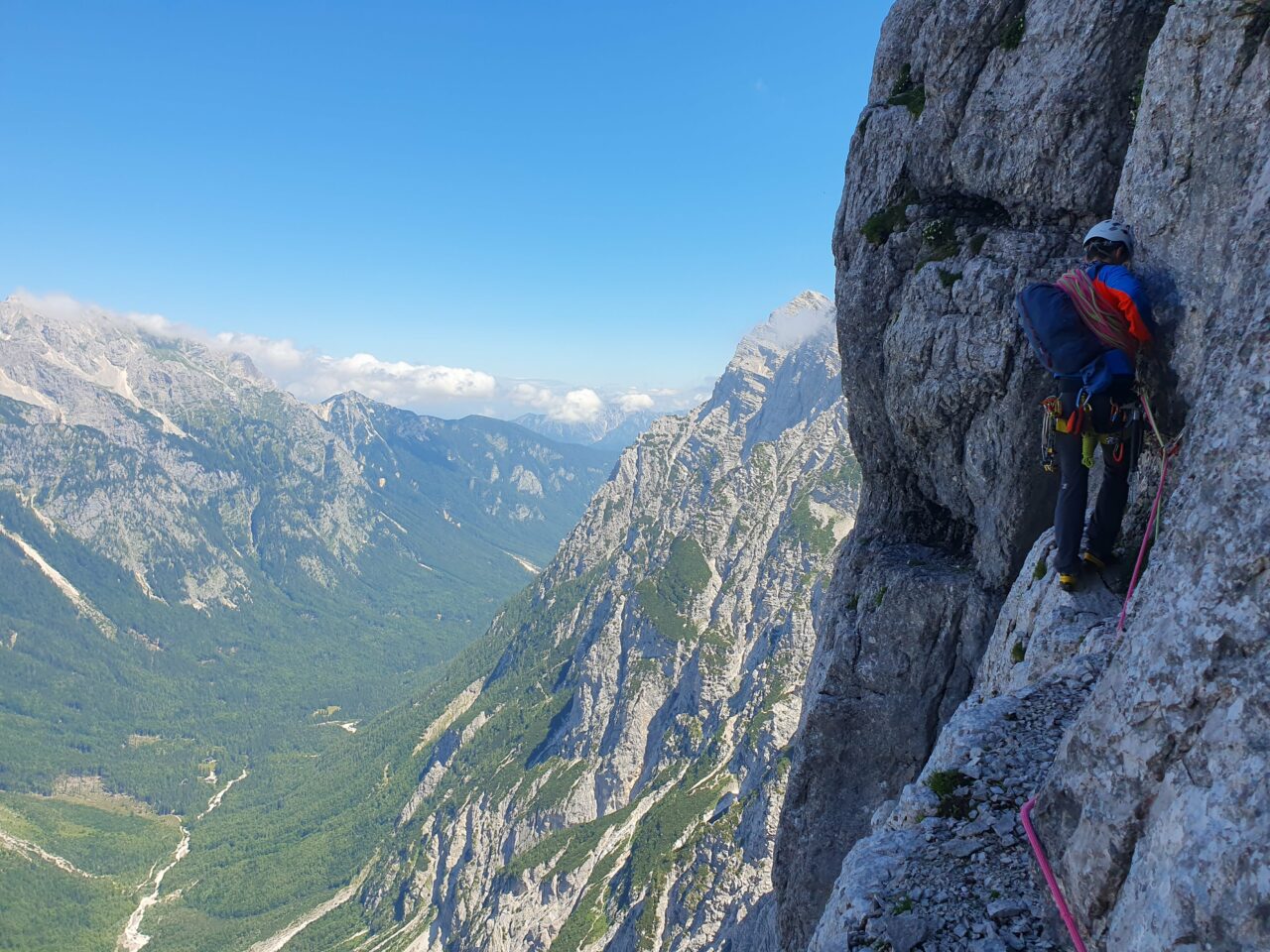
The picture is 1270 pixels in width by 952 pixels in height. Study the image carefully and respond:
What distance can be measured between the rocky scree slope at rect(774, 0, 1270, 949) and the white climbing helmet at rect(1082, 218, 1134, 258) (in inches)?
16.4

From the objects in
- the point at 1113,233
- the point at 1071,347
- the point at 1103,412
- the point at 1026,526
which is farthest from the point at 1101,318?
the point at 1026,526

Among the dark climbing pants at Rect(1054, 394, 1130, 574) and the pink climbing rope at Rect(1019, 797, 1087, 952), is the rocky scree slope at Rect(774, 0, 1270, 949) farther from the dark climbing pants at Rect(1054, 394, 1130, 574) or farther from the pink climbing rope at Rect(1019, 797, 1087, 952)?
the dark climbing pants at Rect(1054, 394, 1130, 574)

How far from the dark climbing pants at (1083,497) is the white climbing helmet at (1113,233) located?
10.9 feet

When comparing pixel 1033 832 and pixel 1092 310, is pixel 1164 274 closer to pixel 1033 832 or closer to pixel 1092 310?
pixel 1092 310

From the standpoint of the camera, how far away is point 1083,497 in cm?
1540

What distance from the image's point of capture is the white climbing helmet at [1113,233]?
14953 millimetres

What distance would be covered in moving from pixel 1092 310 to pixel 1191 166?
11.5 ft

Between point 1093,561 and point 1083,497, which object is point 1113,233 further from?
point 1093,561

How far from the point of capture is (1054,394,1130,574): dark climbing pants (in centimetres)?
1458

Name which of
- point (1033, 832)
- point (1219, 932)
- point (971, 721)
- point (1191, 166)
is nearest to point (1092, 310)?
point (1191, 166)

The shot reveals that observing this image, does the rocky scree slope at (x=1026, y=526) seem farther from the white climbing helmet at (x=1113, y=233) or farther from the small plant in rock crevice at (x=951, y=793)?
the white climbing helmet at (x=1113, y=233)

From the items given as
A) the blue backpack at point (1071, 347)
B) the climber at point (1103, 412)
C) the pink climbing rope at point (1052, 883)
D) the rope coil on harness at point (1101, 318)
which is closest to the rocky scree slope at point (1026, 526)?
the pink climbing rope at point (1052, 883)

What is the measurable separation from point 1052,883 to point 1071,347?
9.59 m

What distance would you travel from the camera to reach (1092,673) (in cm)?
1416
